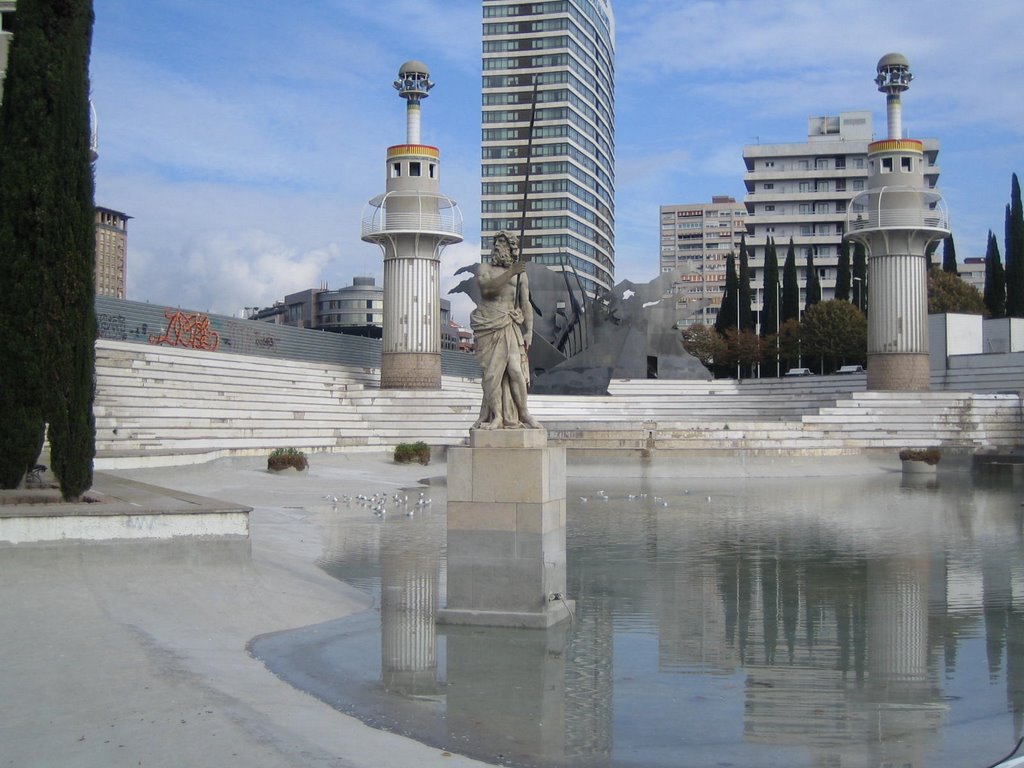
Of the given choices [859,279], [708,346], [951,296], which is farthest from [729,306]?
[951,296]

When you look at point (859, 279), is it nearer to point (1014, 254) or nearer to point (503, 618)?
point (1014, 254)

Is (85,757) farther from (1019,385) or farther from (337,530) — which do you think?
(1019,385)

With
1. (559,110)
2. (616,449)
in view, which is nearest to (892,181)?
(616,449)

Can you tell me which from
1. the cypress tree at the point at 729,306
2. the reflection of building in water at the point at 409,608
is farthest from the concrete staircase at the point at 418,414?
the cypress tree at the point at 729,306

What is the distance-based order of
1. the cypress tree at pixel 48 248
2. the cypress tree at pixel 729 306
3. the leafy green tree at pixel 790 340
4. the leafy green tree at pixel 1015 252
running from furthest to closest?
the cypress tree at pixel 729 306
the leafy green tree at pixel 790 340
the leafy green tree at pixel 1015 252
the cypress tree at pixel 48 248

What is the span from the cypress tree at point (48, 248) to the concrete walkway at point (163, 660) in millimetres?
1191

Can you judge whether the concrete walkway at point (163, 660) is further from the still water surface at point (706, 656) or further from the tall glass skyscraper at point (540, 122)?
the tall glass skyscraper at point (540, 122)

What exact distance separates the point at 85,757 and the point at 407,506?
13.4 meters

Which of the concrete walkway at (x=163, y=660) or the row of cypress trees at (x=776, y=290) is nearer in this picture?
the concrete walkway at (x=163, y=660)

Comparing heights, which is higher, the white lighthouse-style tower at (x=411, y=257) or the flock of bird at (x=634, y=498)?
the white lighthouse-style tower at (x=411, y=257)

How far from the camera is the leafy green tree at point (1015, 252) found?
47.9 m

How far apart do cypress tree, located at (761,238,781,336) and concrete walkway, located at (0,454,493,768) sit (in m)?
47.3

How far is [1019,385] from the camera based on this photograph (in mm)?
39656

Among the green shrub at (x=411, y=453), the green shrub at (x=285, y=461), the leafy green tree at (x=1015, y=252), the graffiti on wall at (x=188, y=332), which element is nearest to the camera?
the green shrub at (x=285, y=461)
